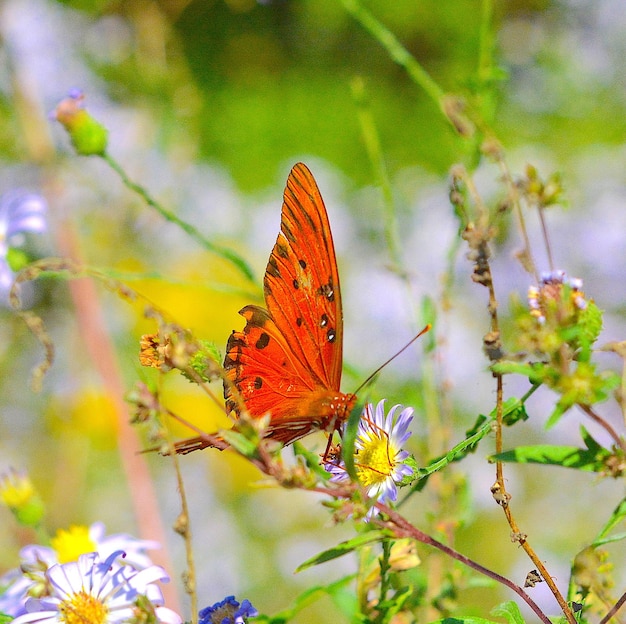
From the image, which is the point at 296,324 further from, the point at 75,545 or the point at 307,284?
the point at 75,545

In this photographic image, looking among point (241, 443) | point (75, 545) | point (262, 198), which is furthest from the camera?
point (262, 198)

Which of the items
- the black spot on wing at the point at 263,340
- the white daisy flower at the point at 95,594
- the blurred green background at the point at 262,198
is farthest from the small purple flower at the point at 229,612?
the blurred green background at the point at 262,198

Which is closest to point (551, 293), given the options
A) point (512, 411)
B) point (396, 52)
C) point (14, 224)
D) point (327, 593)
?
point (512, 411)

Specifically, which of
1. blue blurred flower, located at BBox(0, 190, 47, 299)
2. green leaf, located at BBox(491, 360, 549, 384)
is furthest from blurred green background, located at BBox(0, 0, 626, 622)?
green leaf, located at BBox(491, 360, 549, 384)

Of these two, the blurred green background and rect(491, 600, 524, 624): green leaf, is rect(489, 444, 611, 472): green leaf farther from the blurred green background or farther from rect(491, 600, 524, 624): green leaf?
the blurred green background

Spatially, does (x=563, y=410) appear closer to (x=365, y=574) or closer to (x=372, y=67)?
(x=365, y=574)

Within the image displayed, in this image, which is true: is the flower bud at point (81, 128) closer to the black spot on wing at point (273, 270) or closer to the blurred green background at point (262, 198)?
the black spot on wing at point (273, 270)

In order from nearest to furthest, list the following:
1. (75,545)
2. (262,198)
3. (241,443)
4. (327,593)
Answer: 1. (241,443)
2. (327,593)
3. (75,545)
4. (262,198)
